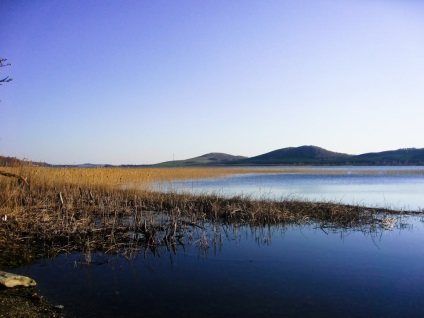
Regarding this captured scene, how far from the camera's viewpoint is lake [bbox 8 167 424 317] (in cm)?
581

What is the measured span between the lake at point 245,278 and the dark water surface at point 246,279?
0.02m

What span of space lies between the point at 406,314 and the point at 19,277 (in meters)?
6.63

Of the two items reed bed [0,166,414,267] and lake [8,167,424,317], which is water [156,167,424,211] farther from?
lake [8,167,424,317]

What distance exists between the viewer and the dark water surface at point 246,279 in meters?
5.80

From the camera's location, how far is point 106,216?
12.7 m

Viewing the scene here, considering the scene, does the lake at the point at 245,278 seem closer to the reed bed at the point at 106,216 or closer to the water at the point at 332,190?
the reed bed at the point at 106,216

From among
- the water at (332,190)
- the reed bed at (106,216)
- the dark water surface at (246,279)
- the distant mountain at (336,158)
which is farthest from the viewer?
the distant mountain at (336,158)

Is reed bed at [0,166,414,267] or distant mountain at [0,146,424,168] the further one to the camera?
distant mountain at [0,146,424,168]

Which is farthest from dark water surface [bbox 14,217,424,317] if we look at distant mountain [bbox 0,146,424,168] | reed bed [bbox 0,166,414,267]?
distant mountain [bbox 0,146,424,168]

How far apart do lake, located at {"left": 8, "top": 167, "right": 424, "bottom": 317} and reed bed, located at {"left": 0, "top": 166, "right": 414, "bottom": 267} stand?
1.62ft

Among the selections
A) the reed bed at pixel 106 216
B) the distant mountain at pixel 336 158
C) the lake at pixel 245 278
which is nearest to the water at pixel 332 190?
the reed bed at pixel 106 216

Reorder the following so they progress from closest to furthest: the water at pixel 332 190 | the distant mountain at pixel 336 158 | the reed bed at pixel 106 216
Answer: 1. the reed bed at pixel 106 216
2. the water at pixel 332 190
3. the distant mountain at pixel 336 158

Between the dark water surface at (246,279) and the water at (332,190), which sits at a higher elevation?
the water at (332,190)

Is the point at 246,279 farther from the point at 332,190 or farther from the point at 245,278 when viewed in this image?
the point at 332,190
